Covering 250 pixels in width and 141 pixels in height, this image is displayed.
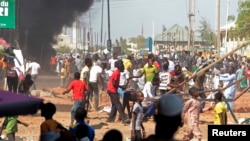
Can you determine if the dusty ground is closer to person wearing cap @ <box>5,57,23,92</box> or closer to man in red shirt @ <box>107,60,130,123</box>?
man in red shirt @ <box>107,60,130,123</box>

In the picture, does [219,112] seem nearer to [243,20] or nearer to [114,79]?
[114,79]

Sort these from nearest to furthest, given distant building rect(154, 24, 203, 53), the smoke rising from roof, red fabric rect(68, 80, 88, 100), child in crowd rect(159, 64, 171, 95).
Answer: red fabric rect(68, 80, 88, 100)
child in crowd rect(159, 64, 171, 95)
the smoke rising from roof
distant building rect(154, 24, 203, 53)

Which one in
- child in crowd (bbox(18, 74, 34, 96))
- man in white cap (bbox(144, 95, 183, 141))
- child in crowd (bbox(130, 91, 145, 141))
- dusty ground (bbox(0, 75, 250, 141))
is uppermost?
man in white cap (bbox(144, 95, 183, 141))

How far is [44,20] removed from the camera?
45.7m

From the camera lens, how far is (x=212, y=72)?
2627 centimetres

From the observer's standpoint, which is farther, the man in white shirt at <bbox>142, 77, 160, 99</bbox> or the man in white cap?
the man in white shirt at <bbox>142, 77, 160, 99</bbox>

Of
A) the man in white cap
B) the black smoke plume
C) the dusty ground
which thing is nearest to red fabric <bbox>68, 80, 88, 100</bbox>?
the dusty ground

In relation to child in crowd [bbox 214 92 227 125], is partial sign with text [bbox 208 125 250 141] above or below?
above

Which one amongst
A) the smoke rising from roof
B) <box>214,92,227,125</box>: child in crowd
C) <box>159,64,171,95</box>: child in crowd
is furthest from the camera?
the smoke rising from roof

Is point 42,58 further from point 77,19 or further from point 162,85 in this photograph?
point 162,85

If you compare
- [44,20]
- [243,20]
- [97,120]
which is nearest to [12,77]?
[97,120]

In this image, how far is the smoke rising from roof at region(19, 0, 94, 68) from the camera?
43906mm

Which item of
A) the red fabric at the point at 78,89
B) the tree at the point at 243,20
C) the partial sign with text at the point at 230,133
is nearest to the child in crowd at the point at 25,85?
the red fabric at the point at 78,89

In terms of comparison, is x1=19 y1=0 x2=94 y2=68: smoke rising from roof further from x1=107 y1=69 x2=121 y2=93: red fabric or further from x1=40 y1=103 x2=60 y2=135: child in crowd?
x1=40 y1=103 x2=60 y2=135: child in crowd
